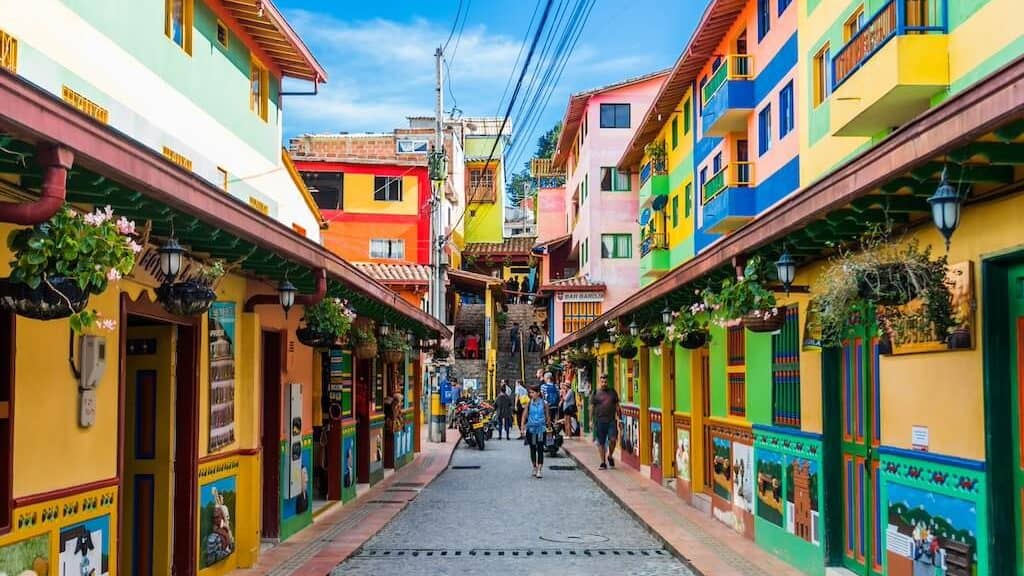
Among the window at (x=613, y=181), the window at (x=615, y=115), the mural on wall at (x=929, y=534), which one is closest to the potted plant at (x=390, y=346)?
the mural on wall at (x=929, y=534)

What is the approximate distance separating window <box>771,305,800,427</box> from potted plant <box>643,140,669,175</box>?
871 inches

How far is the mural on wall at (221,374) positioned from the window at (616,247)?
3787 centimetres

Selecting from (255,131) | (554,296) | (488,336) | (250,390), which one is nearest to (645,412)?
(255,131)

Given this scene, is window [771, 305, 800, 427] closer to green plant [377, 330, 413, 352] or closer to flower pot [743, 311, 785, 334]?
flower pot [743, 311, 785, 334]

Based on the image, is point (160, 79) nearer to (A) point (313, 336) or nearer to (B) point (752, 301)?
(A) point (313, 336)

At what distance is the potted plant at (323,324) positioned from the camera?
12.6 metres

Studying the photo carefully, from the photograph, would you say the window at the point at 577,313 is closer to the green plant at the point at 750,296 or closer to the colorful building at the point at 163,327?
the colorful building at the point at 163,327

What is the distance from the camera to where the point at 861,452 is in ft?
30.7

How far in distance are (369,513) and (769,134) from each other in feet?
38.3

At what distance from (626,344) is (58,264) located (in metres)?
16.1

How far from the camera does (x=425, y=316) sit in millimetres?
22031

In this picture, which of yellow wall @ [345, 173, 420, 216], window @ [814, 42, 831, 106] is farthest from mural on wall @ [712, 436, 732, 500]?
yellow wall @ [345, 173, 420, 216]

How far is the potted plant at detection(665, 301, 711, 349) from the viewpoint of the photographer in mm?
13923

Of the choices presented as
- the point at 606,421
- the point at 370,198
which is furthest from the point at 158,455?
the point at 370,198
